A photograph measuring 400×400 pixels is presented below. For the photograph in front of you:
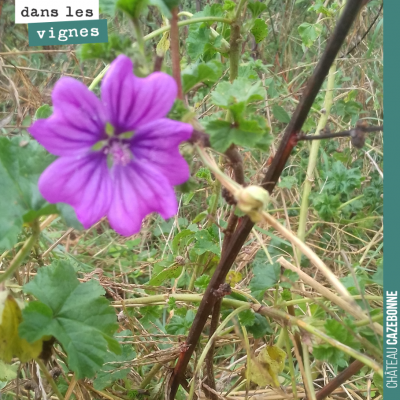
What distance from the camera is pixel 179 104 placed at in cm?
54

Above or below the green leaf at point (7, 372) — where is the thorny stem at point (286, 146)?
above

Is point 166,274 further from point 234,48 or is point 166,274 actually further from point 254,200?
point 254,200

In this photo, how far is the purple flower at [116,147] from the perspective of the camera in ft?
1.70

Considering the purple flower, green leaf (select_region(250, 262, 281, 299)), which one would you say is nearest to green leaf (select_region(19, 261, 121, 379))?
the purple flower

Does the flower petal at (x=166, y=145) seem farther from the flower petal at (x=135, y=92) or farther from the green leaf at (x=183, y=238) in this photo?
the green leaf at (x=183, y=238)

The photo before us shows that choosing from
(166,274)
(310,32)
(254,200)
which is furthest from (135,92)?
(310,32)

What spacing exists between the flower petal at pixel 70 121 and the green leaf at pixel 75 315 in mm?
240

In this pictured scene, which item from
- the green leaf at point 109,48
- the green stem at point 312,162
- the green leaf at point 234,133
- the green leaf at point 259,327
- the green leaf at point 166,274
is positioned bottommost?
the green leaf at point 166,274

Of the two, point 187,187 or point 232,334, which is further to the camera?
point 232,334

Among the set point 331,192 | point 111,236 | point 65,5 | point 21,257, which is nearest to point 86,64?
point 111,236

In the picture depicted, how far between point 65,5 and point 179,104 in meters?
0.40

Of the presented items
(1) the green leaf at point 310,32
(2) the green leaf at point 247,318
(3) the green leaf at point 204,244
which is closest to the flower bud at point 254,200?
(2) the green leaf at point 247,318

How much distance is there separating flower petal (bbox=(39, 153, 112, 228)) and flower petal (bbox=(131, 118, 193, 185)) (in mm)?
70

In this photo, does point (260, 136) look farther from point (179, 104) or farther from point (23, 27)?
point (23, 27)
